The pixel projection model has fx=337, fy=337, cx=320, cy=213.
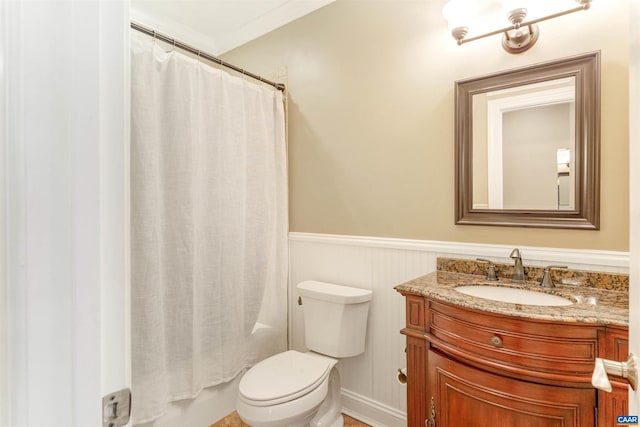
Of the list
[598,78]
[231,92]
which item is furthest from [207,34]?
[598,78]

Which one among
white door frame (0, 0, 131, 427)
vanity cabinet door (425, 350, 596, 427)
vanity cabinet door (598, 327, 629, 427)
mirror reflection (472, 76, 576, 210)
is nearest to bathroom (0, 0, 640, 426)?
white door frame (0, 0, 131, 427)

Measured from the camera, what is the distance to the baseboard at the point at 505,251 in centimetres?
133

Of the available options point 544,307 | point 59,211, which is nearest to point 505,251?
point 544,307

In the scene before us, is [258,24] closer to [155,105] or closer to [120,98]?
[155,105]

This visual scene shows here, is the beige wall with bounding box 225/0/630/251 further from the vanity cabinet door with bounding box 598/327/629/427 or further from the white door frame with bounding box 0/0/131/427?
the white door frame with bounding box 0/0/131/427

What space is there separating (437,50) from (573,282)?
1.25 meters

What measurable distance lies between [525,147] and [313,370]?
147 centimetres

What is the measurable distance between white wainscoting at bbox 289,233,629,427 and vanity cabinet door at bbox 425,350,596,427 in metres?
0.55

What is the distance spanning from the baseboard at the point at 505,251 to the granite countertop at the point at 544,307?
0.10 metres

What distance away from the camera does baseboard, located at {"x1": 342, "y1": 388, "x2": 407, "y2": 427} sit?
73.7 inches

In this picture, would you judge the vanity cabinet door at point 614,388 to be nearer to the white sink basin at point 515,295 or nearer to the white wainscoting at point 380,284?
the white sink basin at point 515,295

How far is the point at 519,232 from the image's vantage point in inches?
60.7

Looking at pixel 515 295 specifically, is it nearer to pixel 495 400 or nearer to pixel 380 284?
pixel 495 400

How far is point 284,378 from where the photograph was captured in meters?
1.62
